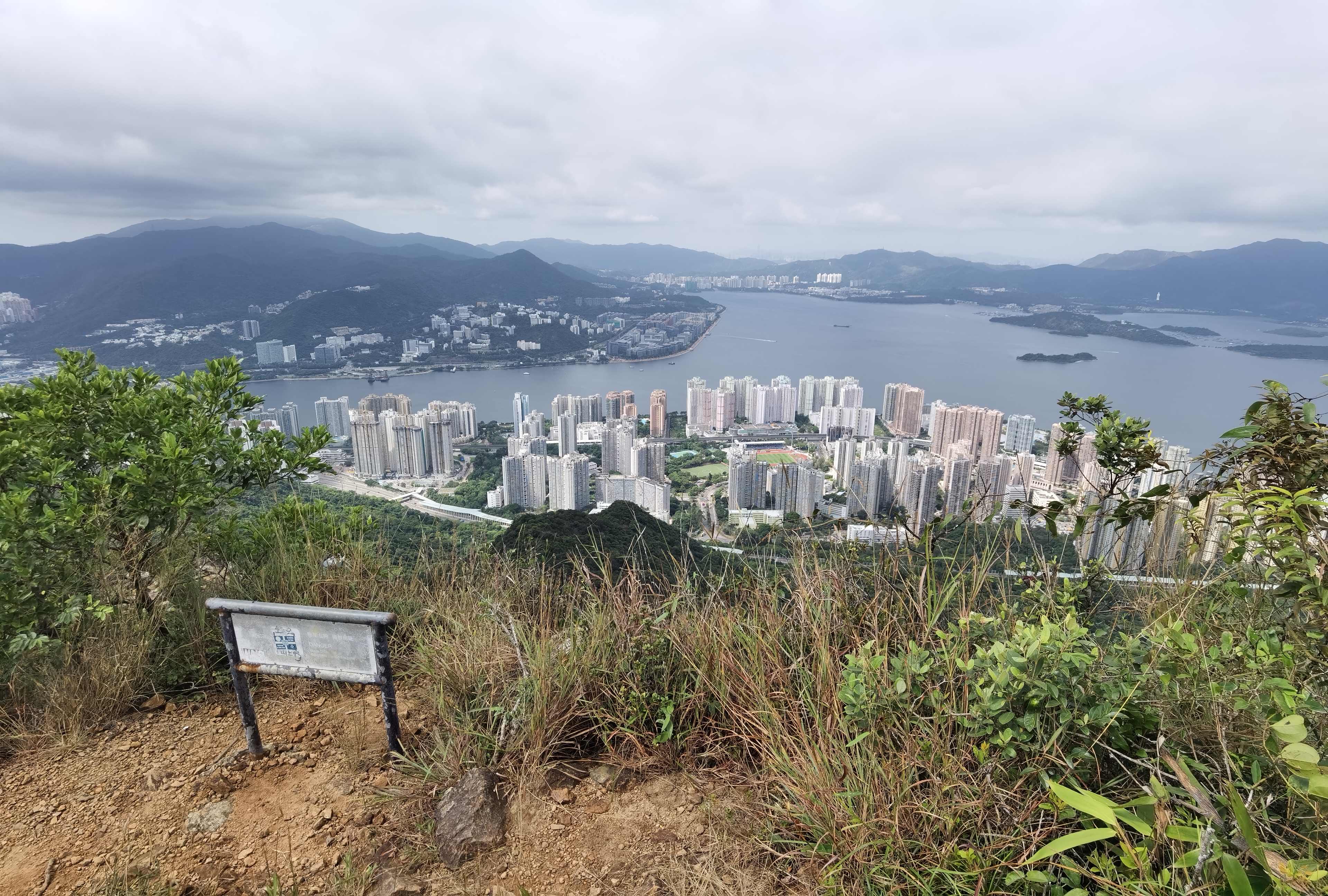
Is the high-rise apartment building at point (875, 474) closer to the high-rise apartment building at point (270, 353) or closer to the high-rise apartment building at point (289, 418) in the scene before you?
the high-rise apartment building at point (289, 418)

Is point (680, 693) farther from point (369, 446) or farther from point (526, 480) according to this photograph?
point (369, 446)

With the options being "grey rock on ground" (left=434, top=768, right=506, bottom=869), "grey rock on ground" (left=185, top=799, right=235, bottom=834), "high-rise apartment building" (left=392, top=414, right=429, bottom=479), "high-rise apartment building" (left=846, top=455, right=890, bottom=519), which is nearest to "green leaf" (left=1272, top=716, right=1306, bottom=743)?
"grey rock on ground" (left=434, top=768, right=506, bottom=869)

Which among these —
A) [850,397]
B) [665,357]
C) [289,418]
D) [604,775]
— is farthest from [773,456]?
[665,357]

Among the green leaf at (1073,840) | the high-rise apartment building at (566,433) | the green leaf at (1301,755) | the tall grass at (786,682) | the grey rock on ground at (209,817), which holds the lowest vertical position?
the high-rise apartment building at (566,433)

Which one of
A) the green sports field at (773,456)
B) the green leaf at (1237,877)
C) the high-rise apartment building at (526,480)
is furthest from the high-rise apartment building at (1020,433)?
the green leaf at (1237,877)

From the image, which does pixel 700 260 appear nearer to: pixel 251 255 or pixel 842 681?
pixel 251 255

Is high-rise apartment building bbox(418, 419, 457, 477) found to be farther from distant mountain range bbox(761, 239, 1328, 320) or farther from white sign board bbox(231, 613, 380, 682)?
distant mountain range bbox(761, 239, 1328, 320)

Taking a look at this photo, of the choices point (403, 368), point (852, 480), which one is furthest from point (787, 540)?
point (403, 368)
